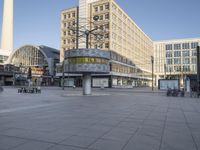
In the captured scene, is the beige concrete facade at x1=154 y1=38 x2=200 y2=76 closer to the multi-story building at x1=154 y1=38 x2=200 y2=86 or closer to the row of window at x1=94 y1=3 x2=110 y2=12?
the multi-story building at x1=154 y1=38 x2=200 y2=86

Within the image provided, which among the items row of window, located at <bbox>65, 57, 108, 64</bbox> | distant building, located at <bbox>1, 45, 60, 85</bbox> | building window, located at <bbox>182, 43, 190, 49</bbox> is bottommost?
row of window, located at <bbox>65, 57, 108, 64</bbox>

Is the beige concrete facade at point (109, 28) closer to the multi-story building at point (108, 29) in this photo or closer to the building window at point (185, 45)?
the multi-story building at point (108, 29)

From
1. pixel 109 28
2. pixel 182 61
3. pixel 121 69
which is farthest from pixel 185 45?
pixel 109 28

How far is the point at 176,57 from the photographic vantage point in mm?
127438

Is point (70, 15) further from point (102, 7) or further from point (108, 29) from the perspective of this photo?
point (108, 29)

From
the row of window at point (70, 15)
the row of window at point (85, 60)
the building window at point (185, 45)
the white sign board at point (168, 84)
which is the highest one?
the row of window at point (70, 15)

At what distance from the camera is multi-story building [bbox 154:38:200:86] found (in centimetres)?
12175

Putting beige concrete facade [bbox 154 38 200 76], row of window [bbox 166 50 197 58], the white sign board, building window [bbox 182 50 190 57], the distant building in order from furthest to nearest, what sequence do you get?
building window [bbox 182 50 190 57] < row of window [bbox 166 50 197 58] < beige concrete facade [bbox 154 38 200 76] < the distant building < the white sign board

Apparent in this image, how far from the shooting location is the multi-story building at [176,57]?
399 feet

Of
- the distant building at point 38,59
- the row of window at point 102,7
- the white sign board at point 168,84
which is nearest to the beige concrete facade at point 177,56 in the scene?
the row of window at point 102,7

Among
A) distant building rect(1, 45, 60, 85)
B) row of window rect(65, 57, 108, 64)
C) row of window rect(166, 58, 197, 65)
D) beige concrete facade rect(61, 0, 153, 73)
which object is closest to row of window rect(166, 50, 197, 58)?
row of window rect(166, 58, 197, 65)

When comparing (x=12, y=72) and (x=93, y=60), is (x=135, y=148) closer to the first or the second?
(x=93, y=60)

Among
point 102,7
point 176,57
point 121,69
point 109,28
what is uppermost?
point 102,7

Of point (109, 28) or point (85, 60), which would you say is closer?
point (85, 60)
